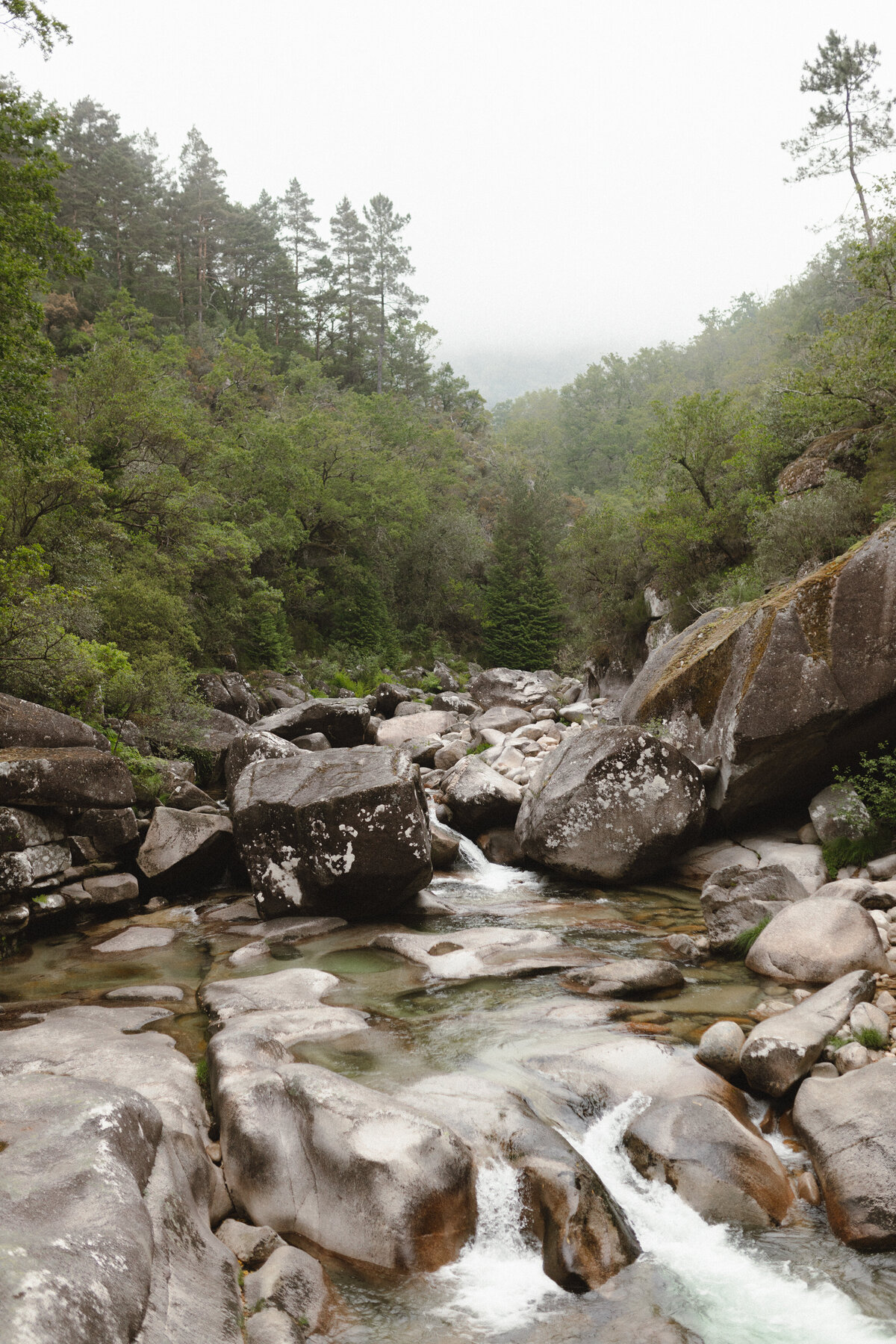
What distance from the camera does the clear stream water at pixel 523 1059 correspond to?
391cm

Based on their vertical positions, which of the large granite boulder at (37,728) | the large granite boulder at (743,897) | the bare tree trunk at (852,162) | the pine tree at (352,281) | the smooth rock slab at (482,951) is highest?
the pine tree at (352,281)

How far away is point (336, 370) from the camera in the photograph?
60.2 meters

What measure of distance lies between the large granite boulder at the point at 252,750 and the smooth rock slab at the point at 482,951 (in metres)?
6.10

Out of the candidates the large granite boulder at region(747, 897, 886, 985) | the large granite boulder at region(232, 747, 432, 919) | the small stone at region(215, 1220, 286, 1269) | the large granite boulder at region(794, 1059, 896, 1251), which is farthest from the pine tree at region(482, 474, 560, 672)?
the small stone at region(215, 1220, 286, 1269)

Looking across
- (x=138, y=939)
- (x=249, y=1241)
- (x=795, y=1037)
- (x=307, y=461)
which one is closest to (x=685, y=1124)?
(x=795, y=1037)

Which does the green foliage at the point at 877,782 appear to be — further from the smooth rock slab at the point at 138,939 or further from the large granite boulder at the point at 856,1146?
the smooth rock slab at the point at 138,939

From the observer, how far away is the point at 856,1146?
15.3 ft

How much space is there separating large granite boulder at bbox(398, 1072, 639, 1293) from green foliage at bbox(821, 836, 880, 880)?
6.40 m

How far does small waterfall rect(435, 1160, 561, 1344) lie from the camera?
12.9 feet

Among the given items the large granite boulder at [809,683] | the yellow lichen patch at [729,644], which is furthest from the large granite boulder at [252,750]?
the large granite boulder at [809,683]

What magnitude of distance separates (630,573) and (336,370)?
38236mm

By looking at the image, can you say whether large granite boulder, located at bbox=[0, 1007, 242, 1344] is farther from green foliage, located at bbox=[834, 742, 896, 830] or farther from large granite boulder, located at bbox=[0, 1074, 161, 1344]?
green foliage, located at bbox=[834, 742, 896, 830]

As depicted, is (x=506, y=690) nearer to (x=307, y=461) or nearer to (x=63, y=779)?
(x=307, y=461)

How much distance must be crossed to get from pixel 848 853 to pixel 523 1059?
6.00m
